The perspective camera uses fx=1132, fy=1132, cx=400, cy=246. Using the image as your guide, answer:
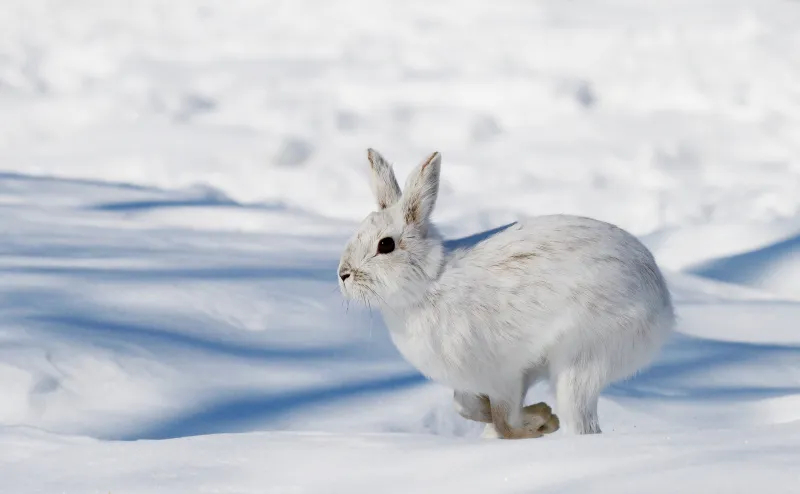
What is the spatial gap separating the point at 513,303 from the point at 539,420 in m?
0.31

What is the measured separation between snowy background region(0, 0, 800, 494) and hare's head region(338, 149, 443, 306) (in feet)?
1.03

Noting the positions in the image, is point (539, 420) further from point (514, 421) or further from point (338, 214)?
point (338, 214)

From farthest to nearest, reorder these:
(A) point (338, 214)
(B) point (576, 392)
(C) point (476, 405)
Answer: (A) point (338, 214), (C) point (476, 405), (B) point (576, 392)

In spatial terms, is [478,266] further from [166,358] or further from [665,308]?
[166,358]

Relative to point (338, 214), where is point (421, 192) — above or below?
below

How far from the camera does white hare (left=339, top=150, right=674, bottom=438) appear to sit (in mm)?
2346

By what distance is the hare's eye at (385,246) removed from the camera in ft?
7.89

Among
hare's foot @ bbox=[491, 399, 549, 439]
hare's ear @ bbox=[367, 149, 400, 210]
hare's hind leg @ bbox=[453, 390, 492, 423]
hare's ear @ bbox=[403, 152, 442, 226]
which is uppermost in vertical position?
hare's ear @ bbox=[367, 149, 400, 210]

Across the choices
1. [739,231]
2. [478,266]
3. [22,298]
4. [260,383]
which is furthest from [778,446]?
[739,231]

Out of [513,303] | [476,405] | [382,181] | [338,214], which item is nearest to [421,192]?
[382,181]

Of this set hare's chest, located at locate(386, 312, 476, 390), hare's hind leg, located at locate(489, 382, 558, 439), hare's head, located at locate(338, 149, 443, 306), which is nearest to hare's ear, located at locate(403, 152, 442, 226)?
hare's head, located at locate(338, 149, 443, 306)

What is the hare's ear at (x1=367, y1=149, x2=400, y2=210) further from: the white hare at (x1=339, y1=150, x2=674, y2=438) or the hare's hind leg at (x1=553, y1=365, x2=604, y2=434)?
the hare's hind leg at (x1=553, y1=365, x2=604, y2=434)

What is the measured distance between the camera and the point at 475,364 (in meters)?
2.37

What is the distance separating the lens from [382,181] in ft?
8.28
